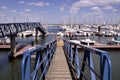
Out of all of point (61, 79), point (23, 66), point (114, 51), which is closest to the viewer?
point (23, 66)

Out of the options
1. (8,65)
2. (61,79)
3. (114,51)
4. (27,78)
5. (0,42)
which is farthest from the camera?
(0,42)

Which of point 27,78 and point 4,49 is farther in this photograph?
point 4,49

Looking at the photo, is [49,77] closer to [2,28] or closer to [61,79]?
[61,79]

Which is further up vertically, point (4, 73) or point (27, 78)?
point (27, 78)

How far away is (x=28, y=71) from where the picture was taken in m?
3.61

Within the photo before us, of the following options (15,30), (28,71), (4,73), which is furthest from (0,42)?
(28,71)

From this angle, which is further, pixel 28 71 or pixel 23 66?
pixel 28 71

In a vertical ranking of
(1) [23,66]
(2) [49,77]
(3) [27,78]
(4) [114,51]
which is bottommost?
(4) [114,51]

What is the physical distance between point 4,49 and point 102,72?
150 ft

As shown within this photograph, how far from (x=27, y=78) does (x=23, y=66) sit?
0.31 metres

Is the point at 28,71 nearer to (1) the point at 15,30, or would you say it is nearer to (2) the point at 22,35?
(1) the point at 15,30

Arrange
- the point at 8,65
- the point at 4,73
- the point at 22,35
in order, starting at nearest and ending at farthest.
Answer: the point at 4,73, the point at 8,65, the point at 22,35

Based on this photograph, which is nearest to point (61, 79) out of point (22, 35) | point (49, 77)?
point (49, 77)

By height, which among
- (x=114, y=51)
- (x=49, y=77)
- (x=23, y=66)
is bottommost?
(x=114, y=51)
